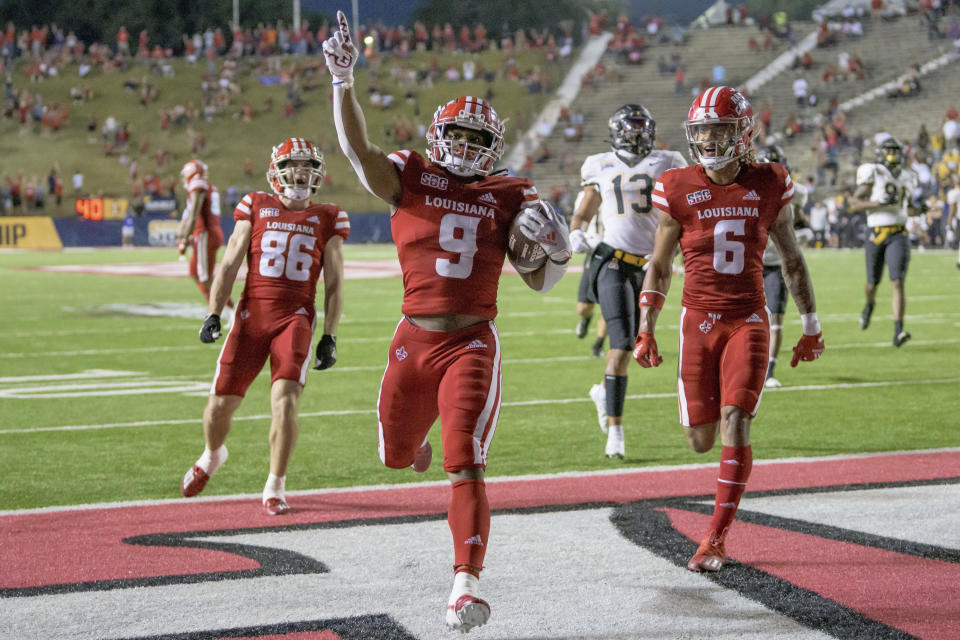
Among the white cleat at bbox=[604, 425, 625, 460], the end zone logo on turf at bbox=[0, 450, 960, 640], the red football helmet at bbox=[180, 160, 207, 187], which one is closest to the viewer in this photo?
the end zone logo on turf at bbox=[0, 450, 960, 640]

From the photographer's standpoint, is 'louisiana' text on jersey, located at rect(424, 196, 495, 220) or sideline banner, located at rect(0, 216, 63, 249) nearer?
'louisiana' text on jersey, located at rect(424, 196, 495, 220)

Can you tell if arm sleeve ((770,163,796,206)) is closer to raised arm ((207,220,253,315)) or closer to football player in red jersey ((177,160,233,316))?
raised arm ((207,220,253,315))

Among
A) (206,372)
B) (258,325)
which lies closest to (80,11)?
(206,372)

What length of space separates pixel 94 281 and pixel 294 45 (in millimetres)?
34080

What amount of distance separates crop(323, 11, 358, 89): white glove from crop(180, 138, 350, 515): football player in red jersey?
2176 millimetres

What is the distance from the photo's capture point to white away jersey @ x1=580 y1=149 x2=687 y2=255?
8406 millimetres

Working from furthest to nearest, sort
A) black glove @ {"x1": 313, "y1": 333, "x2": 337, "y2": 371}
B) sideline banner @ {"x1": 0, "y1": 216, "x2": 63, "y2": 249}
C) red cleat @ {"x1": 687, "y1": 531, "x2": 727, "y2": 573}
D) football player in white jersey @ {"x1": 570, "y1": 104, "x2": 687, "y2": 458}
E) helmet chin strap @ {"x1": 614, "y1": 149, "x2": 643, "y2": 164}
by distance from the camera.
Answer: sideline banner @ {"x1": 0, "y1": 216, "x2": 63, "y2": 249}, helmet chin strap @ {"x1": 614, "y1": 149, "x2": 643, "y2": 164}, football player in white jersey @ {"x1": 570, "y1": 104, "x2": 687, "y2": 458}, black glove @ {"x1": 313, "y1": 333, "x2": 337, "y2": 371}, red cleat @ {"x1": 687, "y1": 531, "x2": 727, "y2": 573}

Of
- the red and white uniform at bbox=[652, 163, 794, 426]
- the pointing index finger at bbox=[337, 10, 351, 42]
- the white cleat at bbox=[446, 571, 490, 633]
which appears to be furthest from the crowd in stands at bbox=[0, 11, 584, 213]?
the white cleat at bbox=[446, 571, 490, 633]

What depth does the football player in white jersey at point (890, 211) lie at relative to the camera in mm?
13523

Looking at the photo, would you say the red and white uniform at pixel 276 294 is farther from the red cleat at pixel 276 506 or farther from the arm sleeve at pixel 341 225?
the red cleat at pixel 276 506

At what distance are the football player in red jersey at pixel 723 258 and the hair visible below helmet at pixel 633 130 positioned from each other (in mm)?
2626

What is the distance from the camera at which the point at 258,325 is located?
6.83m

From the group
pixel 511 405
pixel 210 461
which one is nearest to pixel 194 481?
pixel 210 461

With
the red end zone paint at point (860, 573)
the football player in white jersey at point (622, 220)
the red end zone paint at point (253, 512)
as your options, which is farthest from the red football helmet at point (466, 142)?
the football player in white jersey at point (622, 220)
